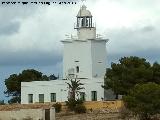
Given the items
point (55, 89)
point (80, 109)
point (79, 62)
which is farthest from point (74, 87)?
point (80, 109)

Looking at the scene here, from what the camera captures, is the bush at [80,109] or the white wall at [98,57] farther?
the white wall at [98,57]

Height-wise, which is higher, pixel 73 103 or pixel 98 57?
pixel 98 57

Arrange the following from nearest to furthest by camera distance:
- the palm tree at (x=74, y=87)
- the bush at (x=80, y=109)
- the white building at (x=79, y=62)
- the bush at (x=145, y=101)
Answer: the bush at (x=145, y=101)
the bush at (x=80, y=109)
the palm tree at (x=74, y=87)
the white building at (x=79, y=62)

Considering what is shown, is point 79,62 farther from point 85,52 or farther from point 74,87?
point 74,87

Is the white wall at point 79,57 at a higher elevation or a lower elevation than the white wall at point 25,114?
higher

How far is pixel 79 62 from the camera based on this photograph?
71.1 m

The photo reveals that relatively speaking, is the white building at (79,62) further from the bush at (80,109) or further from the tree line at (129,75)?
the bush at (80,109)

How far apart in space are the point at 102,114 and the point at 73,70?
45.8ft

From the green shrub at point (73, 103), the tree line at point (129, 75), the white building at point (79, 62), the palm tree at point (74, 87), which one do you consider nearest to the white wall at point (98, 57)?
the white building at point (79, 62)

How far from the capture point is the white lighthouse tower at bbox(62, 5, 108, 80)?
70.5 m

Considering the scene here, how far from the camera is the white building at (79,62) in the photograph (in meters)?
70.1

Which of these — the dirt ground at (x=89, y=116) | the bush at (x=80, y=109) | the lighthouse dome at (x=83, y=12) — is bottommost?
the dirt ground at (x=89, y=116)

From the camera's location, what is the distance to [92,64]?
230ft

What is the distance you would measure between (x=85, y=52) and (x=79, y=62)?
1263 mm
